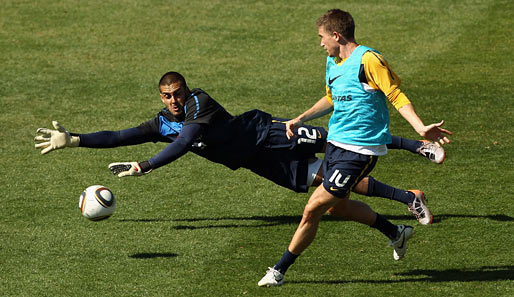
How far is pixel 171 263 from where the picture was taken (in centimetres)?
965

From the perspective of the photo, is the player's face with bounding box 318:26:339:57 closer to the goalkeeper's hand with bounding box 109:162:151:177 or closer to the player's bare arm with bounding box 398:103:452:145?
the player's bare arm with bounding box 398:103:452:145

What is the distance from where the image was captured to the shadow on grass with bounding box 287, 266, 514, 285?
352 inches

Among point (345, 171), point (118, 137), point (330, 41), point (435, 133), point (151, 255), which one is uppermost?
point (330, 41)

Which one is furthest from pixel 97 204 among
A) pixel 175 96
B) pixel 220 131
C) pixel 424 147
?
pixel 424 147

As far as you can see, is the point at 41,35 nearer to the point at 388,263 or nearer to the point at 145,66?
the point at 145,66

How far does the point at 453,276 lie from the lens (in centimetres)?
905

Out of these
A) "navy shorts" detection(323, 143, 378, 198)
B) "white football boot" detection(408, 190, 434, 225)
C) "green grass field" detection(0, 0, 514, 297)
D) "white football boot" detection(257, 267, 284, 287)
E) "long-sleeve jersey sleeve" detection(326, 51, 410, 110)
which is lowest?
"green grass field" detection(0, 0, 514, 297)

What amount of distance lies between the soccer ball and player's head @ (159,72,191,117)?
4.29ft

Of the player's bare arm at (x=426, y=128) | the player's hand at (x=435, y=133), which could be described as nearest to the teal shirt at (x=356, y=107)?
the player's bare arm at (x=426, y=128)

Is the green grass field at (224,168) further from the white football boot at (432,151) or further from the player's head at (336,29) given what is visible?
the player's head at (336,29)

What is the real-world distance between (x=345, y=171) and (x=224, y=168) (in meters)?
5.05

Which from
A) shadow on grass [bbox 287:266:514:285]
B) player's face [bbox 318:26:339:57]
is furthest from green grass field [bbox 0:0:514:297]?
player's face [bbox 318:26:339:57]

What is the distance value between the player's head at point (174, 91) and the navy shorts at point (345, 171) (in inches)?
89.3

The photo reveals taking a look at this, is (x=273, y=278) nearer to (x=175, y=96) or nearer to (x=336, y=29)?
Answer: (x=175, y=96)
